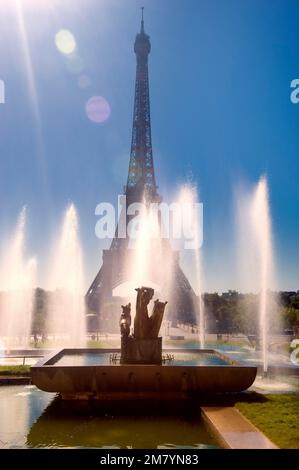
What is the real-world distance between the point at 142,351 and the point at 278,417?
516cm

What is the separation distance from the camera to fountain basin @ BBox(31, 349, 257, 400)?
1336cm

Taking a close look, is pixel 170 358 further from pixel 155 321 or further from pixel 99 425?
pixel 99 425

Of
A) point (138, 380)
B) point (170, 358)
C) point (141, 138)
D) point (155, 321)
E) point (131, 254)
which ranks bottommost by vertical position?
point (138, 380)

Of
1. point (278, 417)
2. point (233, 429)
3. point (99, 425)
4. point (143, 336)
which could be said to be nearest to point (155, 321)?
point (143, 336)

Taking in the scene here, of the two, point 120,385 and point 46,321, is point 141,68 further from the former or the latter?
point 120,385

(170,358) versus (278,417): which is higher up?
(170,358)

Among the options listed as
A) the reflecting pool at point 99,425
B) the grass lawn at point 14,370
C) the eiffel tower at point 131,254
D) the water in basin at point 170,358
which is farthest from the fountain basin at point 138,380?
the eiffel tower at point 131,254

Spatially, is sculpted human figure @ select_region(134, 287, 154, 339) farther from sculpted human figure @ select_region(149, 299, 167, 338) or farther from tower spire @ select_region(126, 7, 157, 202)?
tower spire @ select_region(126, 7, 157, 202)

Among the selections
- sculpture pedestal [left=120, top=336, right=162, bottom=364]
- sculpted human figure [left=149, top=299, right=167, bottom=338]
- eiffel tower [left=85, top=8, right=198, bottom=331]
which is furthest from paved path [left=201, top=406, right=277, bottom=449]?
eiffel tower [left=85, top=8, right=198, bottom=331]

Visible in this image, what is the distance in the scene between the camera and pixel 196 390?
44.9 ft

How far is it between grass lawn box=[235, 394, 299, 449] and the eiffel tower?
117ft

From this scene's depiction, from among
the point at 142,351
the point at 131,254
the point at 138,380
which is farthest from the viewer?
the point at 131,254

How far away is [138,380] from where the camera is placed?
44.2 ft
